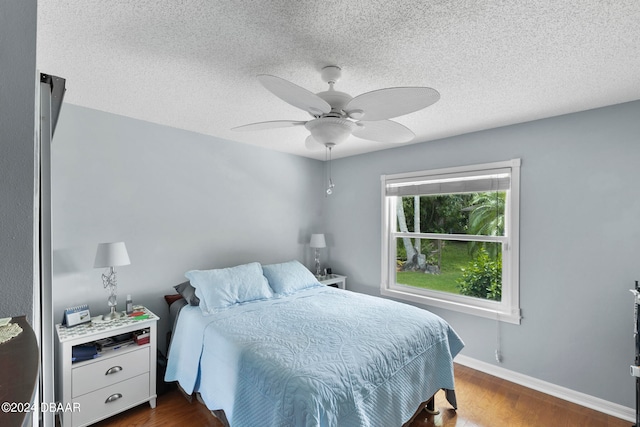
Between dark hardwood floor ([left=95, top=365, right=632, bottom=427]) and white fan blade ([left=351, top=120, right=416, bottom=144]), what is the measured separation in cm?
205

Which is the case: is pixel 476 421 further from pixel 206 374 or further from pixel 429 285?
pixel 206 374

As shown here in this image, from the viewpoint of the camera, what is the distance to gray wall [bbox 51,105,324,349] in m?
2.36

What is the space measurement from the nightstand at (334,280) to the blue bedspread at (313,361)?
1.17 meters

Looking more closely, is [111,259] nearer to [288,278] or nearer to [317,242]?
[288,278]

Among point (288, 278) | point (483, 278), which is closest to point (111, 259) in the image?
point (288, 278)

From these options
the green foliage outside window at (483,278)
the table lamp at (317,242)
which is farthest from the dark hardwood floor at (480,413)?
the table lamp at (317,242)

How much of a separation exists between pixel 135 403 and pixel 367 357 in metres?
1.83

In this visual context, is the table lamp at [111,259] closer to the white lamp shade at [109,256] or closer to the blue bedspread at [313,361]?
the white lamp shade at [109,256]

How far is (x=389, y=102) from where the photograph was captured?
1.43m

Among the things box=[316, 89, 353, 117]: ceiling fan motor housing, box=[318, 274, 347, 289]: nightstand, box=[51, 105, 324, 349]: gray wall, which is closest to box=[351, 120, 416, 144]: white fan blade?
box=[316, 89, 353, 117]: ceiling fan motor housing

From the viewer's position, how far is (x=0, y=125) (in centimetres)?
81

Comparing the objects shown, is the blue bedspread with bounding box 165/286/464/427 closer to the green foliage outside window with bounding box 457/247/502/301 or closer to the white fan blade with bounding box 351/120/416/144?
the green foliage outside window with bounding box 457/247/502/301

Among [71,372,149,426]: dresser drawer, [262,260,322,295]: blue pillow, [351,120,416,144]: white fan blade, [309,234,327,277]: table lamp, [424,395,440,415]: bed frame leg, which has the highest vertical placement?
[351,120,416,144]: white fan blade

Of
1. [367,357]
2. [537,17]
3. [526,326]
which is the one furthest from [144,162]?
[526,326]
